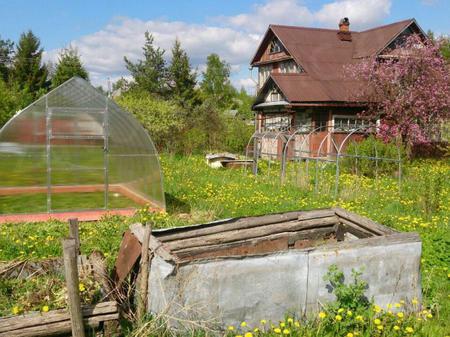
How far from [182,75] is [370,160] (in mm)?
25916

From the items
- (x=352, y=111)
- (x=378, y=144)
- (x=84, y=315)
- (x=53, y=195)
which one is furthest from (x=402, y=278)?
(x=352, y=111)

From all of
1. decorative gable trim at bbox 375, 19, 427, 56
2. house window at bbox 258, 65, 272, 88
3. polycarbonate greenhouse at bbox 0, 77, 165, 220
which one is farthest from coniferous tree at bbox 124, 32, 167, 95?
polycarbonate greenhouse at bbox 0, 77, 165, 220

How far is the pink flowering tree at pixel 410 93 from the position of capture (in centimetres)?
1992

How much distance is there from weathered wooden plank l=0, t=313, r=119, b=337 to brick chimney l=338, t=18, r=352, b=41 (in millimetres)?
27314

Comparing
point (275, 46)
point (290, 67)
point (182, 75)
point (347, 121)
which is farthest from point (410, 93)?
point (182, 75)

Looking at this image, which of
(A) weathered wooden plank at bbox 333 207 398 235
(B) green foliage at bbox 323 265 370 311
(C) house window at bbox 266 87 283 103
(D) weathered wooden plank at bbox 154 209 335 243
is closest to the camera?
(B) green foliage at bbox 323 265 370 311

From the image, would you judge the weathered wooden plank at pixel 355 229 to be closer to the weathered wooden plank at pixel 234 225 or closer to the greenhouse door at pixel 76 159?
the weathered wooden plank at pixel 234 225

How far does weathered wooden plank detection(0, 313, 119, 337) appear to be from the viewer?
389 centimetres

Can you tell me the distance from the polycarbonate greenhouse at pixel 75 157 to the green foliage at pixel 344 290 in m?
6.03

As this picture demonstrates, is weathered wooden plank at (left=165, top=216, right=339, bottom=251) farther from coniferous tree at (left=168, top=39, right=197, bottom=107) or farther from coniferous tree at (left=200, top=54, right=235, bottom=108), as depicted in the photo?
coniferous tree at (left=200, top=54, right=235, bottom=108)

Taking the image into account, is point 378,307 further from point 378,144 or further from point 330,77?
point 330,77

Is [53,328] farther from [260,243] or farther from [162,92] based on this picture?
[162,92]

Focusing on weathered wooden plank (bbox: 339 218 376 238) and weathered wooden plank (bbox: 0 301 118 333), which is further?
weathered wooden plank (bbox: 339 218 376 238)

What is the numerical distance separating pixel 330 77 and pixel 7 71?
31.7 metres
